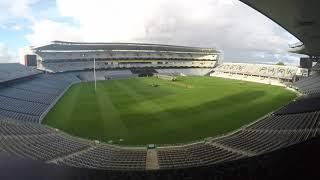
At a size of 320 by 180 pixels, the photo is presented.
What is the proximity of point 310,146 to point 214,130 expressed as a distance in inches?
643

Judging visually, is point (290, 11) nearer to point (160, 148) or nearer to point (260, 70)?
point (160, 148)

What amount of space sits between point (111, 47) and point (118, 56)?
288 inches

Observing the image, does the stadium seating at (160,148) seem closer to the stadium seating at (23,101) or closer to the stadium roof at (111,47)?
the stadium seating at (23,101)

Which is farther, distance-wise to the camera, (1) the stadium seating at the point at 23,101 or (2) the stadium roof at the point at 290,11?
(1) the stadium seating at the point at 23,101

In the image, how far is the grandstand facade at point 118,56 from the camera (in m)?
92.1

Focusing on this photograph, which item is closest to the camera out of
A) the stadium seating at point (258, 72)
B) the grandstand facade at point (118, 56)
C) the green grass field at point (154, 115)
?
the green grass field at point (154, 115)

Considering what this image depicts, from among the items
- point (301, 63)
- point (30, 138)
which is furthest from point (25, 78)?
point (301, 63)

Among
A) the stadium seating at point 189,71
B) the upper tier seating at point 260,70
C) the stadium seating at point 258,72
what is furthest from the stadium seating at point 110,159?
the stadium seating at point 189,71

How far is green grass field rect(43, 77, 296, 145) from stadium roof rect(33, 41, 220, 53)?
3655 centimetres

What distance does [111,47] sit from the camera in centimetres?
10350

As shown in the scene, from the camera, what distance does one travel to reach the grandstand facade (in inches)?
3625

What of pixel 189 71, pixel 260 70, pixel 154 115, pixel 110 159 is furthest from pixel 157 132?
pixel 189 71

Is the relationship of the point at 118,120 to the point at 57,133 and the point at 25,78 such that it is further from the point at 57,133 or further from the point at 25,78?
the point at 25,78

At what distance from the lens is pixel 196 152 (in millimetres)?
23203
